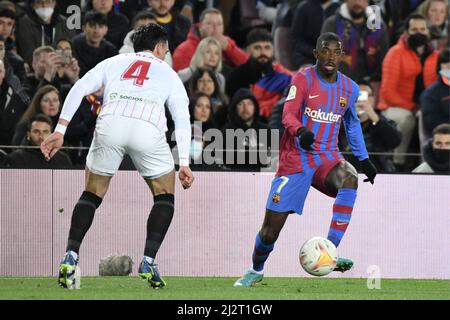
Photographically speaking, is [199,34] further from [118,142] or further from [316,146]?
[118,142]

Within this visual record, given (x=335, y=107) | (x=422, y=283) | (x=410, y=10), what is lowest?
(x=422, y=283)

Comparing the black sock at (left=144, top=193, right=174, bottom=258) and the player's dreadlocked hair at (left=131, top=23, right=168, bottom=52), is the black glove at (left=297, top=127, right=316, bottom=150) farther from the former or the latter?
the player's dreadlocked hair at (left=131, top=23, right=168, bottom=52)

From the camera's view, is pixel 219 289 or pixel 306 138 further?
pixel 219 289

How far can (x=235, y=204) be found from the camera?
11.8m

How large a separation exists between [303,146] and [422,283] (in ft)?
Answer: 7.95

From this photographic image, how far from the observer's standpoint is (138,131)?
8.88m

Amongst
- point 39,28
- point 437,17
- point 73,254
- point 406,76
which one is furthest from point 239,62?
point 73,254

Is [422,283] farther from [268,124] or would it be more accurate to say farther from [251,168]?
[268,124]

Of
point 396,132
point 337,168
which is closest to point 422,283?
point 337,168

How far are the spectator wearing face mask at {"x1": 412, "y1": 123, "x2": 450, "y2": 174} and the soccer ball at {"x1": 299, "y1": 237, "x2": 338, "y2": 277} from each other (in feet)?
13.0

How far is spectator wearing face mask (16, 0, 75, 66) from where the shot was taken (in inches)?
516

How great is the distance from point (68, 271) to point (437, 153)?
587 centimetres

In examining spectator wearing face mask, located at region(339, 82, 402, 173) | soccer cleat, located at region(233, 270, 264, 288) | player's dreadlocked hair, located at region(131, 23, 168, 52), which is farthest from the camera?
spectator wearing face mask, located at region(339, 82, 402, 173)

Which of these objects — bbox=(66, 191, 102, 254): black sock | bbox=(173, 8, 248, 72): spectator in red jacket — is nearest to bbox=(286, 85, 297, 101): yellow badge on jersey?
bbox=(66, 191, 102, 254): black sock
